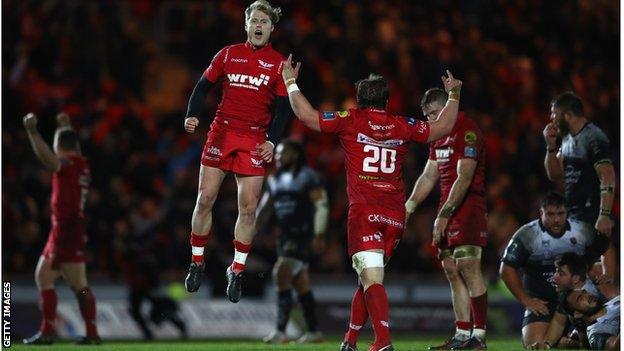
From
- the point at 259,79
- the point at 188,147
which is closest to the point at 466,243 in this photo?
the point at 259,79

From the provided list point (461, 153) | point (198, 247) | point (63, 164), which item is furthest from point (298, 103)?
point (63, 164)

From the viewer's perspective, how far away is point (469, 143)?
37.7 ft

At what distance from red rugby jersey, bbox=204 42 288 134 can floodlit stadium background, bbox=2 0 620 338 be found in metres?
6.76

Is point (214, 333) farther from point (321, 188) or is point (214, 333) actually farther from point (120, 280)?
point (321, 188)

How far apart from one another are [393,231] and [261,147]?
1565 millimetres

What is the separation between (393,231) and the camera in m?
10.0

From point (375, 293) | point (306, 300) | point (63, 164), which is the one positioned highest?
point (63, 164)

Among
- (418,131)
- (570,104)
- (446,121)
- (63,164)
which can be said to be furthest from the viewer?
(63,164)

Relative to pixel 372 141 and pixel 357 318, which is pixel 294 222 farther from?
pixel 372 141

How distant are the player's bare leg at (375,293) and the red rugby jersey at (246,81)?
6.00 ft

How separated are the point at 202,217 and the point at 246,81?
1.32 meters

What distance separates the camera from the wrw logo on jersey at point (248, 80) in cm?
1091

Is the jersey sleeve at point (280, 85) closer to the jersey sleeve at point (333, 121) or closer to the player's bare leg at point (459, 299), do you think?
the jersey sleeve at point (333, 121)

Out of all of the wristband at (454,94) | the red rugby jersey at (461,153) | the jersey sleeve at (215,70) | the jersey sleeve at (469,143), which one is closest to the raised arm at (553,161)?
the red rugby jersey at (461,153)
